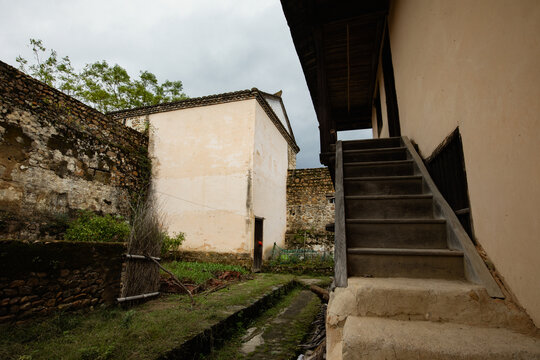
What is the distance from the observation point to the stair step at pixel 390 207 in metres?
2.59

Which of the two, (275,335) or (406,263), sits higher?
(406,263)

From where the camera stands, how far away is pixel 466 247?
6.24ft

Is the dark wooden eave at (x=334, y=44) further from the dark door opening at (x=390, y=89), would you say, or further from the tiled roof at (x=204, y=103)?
the tiled roof at (x=204, y=103)

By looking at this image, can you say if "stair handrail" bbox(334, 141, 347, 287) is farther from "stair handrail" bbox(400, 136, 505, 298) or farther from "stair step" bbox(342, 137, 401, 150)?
"stair step" bbox(342, 137, 401, 150)

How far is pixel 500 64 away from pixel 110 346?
3.76 metres

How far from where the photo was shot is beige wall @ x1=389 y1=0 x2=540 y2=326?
4.50 ft

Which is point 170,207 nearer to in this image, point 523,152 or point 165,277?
point 165,277

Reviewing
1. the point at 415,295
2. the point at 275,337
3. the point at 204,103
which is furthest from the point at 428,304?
the point at 204,103

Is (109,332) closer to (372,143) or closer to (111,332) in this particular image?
(111,332)

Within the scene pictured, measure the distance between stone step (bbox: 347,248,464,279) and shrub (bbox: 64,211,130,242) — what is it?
20.3 feet

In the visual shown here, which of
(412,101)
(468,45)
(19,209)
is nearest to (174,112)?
(19,209)

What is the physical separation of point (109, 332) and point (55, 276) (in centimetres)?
106

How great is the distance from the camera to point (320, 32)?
4.62 metres

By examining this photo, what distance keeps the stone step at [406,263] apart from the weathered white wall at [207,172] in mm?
7431
